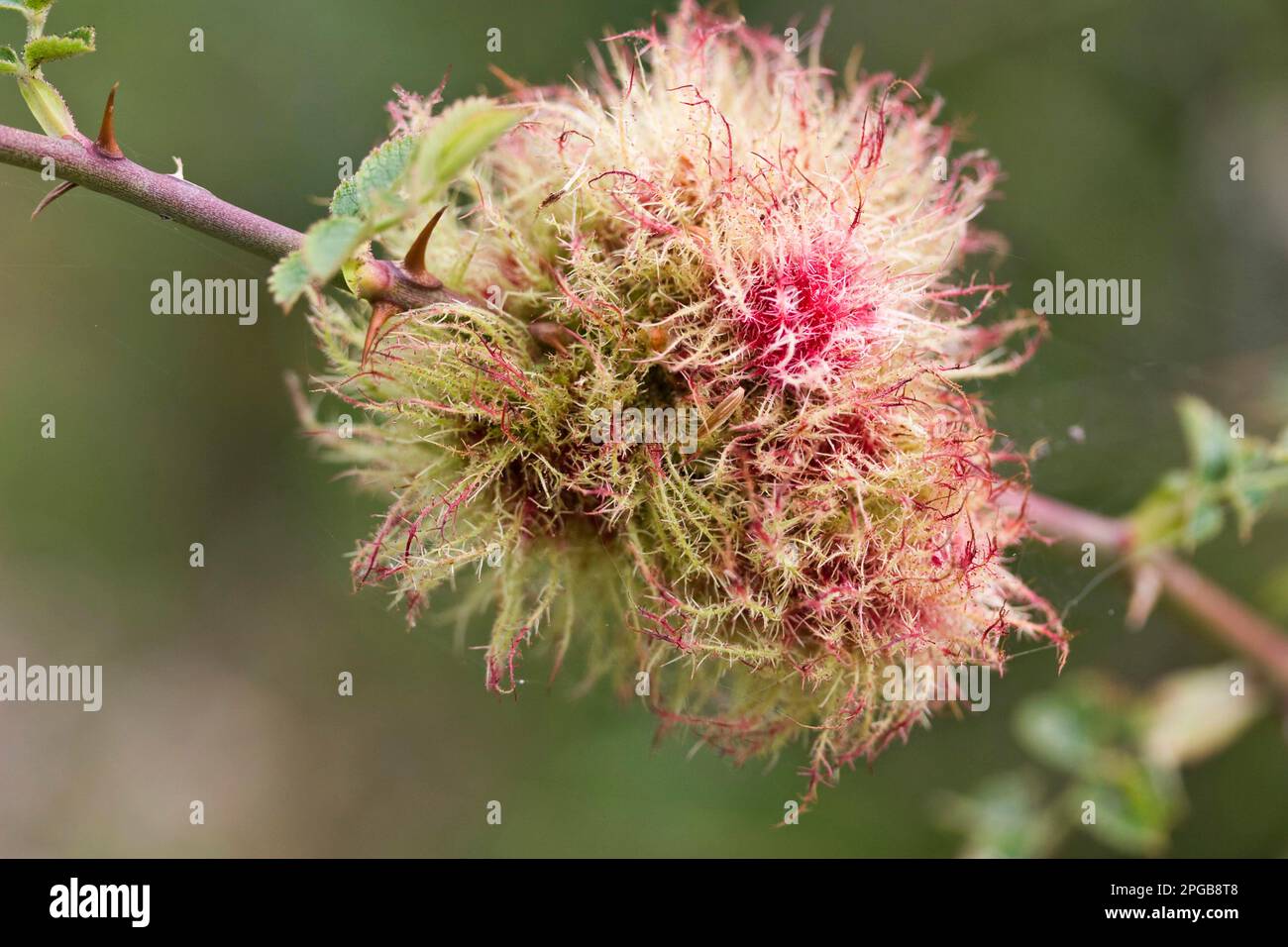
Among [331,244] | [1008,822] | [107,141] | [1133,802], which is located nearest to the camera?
[331,244]

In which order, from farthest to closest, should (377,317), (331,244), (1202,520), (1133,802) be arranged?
(1133,802)
(1202,520)
(377,317)
(331,244)

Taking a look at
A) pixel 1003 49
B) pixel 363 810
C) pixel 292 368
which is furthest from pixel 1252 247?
pixel 363 810

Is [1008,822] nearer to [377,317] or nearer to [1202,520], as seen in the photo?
[1202,520]

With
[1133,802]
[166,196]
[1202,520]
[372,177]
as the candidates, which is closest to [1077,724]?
[1133,802]

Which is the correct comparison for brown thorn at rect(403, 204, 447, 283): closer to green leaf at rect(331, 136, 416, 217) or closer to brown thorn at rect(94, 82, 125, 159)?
green leaf at rect(331, 136, 416, 217)

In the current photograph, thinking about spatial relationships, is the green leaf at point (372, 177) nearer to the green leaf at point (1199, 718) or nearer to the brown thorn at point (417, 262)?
the brown thorn at point (417, 262)

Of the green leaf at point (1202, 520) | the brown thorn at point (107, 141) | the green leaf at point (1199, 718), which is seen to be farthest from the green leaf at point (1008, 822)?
the brown thorn at point (107, 141)

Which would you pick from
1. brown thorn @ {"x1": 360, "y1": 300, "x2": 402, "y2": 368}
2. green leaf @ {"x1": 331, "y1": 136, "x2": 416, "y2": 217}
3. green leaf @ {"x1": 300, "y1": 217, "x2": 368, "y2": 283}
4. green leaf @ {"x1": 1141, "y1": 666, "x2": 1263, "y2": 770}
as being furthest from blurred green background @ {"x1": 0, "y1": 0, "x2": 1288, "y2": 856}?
green leaf @ {"x1": 300, "y1": 217, "x2": 368, "y2": 283}
